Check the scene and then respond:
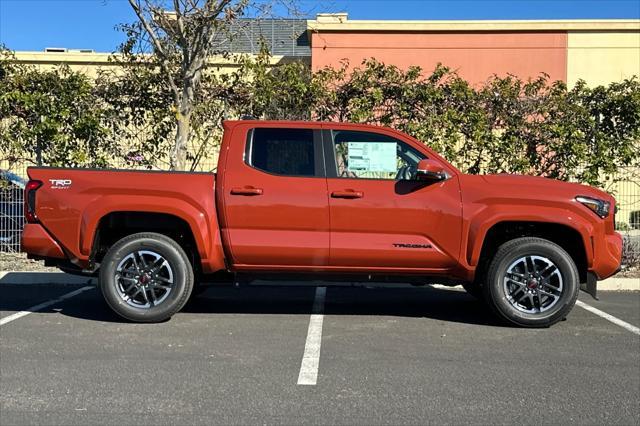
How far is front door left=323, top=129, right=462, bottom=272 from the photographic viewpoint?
6094 millimetres

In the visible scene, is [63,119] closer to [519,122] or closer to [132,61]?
[132,61]

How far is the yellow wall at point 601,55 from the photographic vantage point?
23500 mm

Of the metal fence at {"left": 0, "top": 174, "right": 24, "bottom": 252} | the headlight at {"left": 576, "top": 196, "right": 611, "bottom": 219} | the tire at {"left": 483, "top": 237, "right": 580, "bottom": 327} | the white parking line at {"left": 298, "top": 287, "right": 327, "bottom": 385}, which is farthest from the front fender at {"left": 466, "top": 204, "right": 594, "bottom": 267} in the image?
the metal fence at {"left": 0, "top": 174, "right": 24, "bottom": 252}

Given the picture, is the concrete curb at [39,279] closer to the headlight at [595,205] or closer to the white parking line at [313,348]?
the white parking line at [313,348]

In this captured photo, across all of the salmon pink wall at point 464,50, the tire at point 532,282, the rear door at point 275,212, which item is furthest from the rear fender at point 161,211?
the salmon pink wall at point 464,50

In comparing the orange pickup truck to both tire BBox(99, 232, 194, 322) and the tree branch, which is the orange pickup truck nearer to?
tire BBox(99, 232, 194, 322)

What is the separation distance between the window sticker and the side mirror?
1.17 feet

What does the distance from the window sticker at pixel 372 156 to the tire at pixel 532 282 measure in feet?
4.62

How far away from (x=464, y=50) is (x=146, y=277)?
1997 cm

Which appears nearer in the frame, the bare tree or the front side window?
the front side window

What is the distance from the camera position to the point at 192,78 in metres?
9.78

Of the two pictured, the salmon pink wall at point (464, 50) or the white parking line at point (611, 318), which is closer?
the white parking line at point (611, 318)

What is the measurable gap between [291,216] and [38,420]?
2922 millimetres

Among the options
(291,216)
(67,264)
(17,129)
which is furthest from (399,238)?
(17,129)
